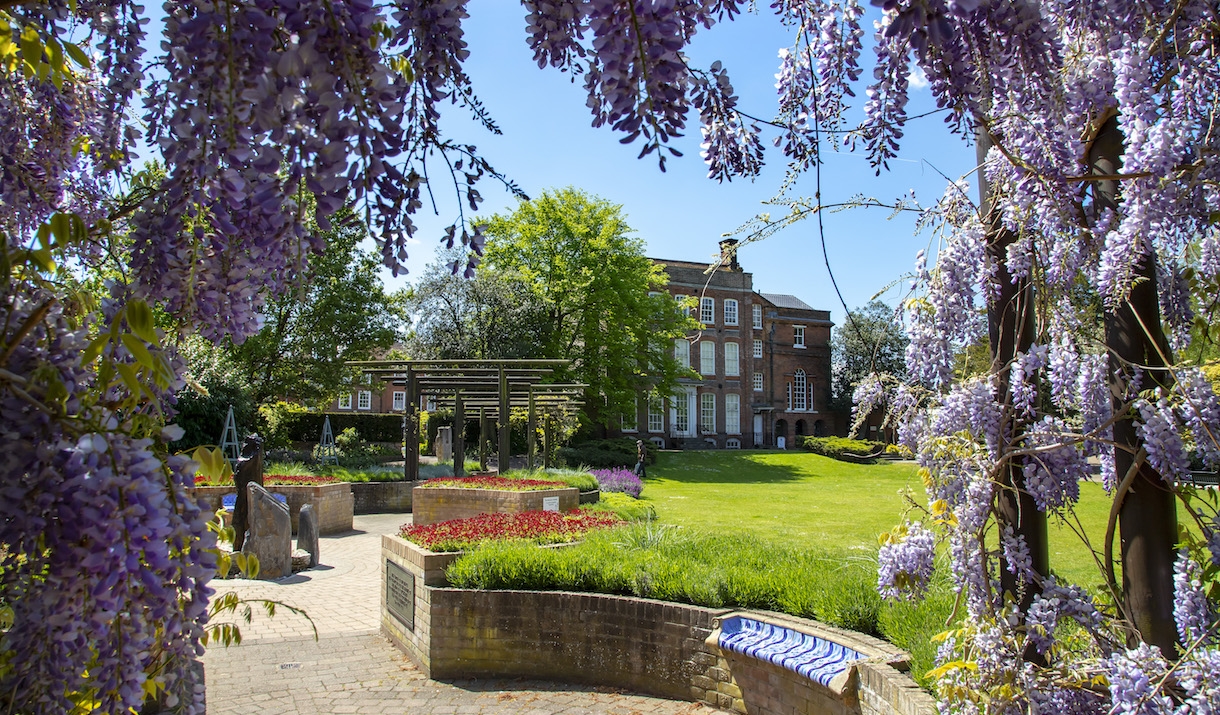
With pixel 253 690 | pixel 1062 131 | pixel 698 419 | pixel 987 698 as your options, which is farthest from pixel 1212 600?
pixel 698 419

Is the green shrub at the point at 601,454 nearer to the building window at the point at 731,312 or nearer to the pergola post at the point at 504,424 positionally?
A: the pergola post at the point at 504,424

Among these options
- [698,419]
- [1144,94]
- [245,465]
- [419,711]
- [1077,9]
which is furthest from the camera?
[698,419]

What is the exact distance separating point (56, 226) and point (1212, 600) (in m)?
3.33

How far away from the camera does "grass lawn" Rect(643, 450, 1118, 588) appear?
10.8 meters

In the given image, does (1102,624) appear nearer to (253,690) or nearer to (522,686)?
(522,686)

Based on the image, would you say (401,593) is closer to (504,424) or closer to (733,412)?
(504,424)

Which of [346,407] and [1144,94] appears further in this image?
[346,407]

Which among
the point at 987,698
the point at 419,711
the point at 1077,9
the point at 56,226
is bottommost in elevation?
the point at 419,711

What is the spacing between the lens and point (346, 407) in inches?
1689

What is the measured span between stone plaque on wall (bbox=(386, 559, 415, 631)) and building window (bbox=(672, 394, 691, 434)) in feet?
111

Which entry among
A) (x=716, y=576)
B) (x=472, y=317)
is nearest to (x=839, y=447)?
(x=472, y=317)

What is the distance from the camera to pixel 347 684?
612 centimetres

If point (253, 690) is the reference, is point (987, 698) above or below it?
above

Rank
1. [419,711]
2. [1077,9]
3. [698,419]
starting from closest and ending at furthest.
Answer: [1077,9] → [419,711] → [698,419]
